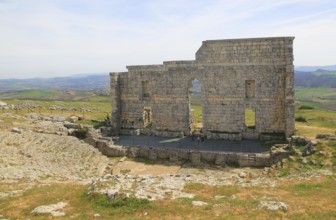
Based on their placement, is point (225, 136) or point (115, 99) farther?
point (115, 99)

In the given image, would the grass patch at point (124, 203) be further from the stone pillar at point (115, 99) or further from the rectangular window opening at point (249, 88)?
the stone pillar at point (115, 99)

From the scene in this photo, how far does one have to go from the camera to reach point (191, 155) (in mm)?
29656

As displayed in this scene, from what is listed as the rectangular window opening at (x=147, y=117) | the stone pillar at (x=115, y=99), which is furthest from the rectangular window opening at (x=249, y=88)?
the stone pillar at (x=115, y=99)

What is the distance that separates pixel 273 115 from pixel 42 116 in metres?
27.7

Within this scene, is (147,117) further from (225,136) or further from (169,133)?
(225,136)

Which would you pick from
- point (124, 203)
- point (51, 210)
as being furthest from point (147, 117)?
point (51, 210)

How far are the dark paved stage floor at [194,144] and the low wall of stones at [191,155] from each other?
1.49 metres

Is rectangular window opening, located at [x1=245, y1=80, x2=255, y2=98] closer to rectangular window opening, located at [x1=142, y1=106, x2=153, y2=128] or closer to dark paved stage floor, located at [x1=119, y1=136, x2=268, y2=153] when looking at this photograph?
dark paved stage floor, located at [x1=119, y1=136, x2=268, y2=153]

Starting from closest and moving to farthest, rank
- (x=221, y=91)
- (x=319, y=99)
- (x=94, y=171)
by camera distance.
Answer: (x=94, y=171), (x=221, y=91), (x=319, y=99)

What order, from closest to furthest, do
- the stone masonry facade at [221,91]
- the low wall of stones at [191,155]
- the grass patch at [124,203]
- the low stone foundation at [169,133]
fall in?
1. the grass patch at [124,203]
2. the low wall of stones at [191,155]
3. the stone masonry facade at [221,91]
4. the low stone foundation at [169,133]

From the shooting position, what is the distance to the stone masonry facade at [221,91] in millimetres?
31719

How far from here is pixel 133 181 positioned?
20.4 meters

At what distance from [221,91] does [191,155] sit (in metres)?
7.92

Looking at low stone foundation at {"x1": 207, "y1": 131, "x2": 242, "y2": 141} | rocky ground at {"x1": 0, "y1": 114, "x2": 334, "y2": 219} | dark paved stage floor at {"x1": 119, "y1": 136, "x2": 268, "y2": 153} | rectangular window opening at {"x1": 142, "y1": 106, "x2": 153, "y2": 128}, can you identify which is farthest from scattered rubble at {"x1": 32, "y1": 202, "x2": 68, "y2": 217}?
rectangular window opening at {"x1": 142, "y1": 106, "x2": 153, "y2": 128}
